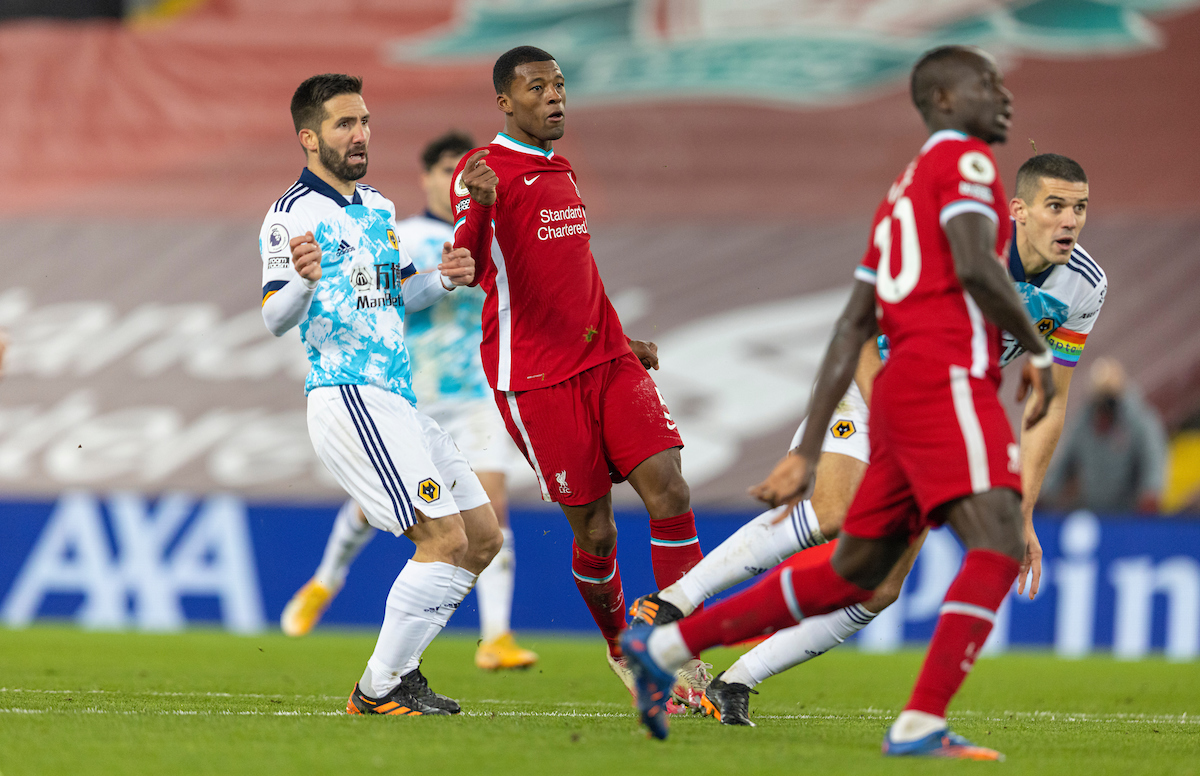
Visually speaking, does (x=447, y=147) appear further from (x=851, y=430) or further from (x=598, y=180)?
(x=598, y=180)

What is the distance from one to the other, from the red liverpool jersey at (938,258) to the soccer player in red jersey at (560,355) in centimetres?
152

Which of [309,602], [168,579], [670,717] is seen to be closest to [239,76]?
[168,579]

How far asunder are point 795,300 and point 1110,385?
10.1ft

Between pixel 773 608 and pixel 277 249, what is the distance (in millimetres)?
2256

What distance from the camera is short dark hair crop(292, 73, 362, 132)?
5.23 metres

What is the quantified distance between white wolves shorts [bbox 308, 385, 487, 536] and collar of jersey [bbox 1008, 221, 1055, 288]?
91.6 inches

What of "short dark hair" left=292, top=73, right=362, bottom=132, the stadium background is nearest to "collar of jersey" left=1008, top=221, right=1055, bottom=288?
"short dark hair" left=292, top=73, right=362, bottom=132

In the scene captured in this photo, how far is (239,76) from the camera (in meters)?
14.3

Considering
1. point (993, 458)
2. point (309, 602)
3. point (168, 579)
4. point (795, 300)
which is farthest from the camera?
point (795, 300)

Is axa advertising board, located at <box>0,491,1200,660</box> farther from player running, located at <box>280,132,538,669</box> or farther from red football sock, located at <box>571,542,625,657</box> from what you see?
red football sock, located at <box>571,542,625,657</box>

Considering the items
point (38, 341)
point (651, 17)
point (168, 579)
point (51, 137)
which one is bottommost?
point (168, 579)

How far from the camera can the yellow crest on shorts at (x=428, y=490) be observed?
5.00 meters

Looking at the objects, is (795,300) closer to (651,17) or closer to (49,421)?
A: (651,17)

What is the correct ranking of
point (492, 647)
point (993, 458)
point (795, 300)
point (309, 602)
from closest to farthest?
point (993, 458) → point (492, 647) → point (309, 602) → point (795, 300)
